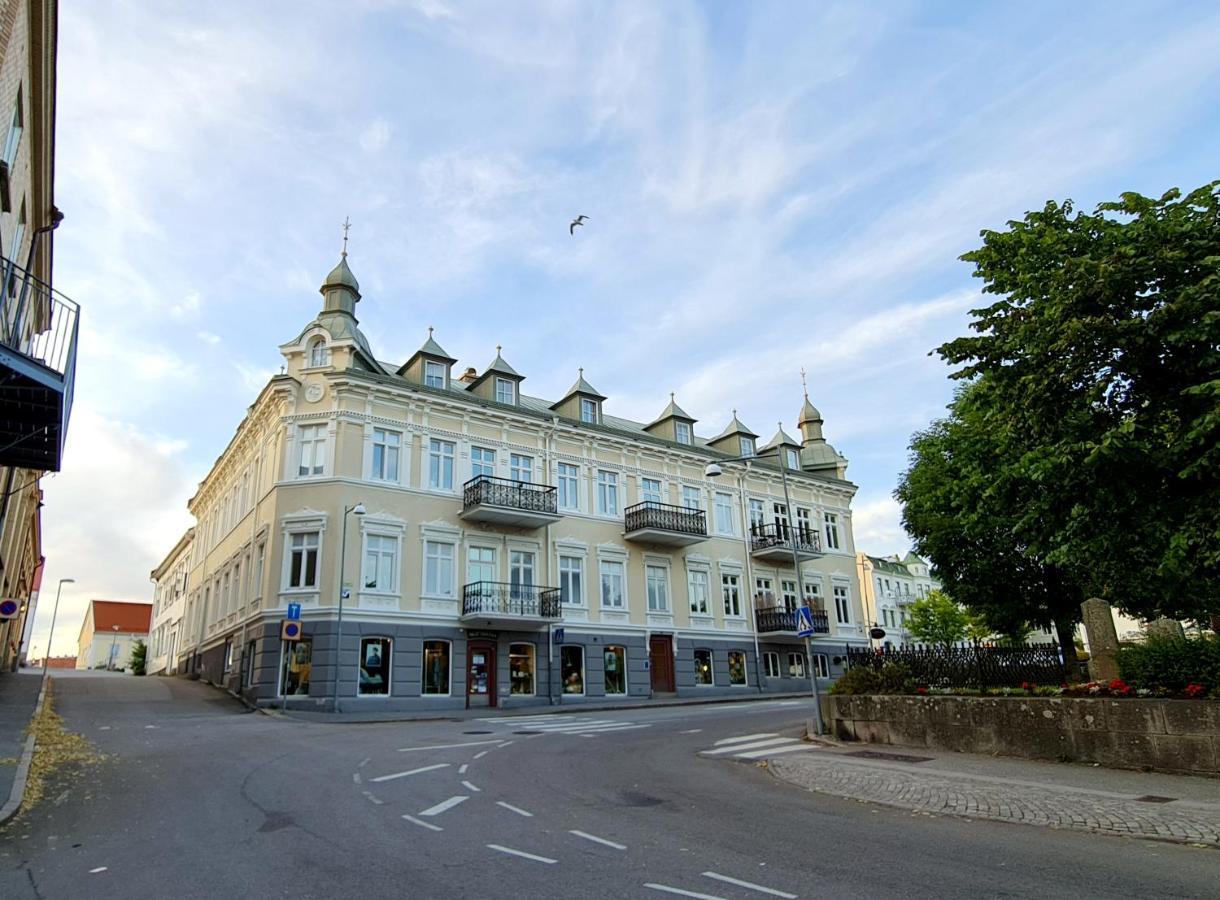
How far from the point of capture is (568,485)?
32688mm

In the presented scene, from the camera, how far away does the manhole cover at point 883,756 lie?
12.5 m

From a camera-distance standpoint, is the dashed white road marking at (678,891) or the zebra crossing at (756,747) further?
the zebra crossing at (756,747)

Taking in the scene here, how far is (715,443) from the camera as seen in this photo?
4128 centimetres

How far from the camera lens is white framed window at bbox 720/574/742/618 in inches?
1421

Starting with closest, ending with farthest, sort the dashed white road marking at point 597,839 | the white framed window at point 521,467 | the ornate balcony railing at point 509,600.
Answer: the dashed white road marking at point 597,839 < the ornate balcony railing at point 509,600 < the white framed window at point 521,467

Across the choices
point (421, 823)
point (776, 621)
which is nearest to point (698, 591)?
point (776, 621)

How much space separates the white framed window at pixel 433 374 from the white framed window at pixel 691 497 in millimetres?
12489

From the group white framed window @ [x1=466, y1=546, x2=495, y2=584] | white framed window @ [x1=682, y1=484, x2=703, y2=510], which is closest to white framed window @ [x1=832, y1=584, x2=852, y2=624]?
white framed window @ [x1=682, y1=484, x2=703, y2=510]

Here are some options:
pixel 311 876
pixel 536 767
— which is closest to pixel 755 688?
pixel 536 767

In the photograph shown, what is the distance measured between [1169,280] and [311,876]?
13.5 metres

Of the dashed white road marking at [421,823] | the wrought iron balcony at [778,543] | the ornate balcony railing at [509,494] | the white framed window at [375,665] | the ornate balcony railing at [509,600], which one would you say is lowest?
the dashed white road marking at [421,823]

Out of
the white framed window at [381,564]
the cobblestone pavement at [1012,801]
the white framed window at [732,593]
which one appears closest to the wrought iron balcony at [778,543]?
the white framed window at [732,593]

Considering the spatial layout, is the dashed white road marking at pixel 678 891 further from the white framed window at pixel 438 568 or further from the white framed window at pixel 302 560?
the white framed window at pixel 438 568

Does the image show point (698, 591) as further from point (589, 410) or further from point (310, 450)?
point (310, 450)
